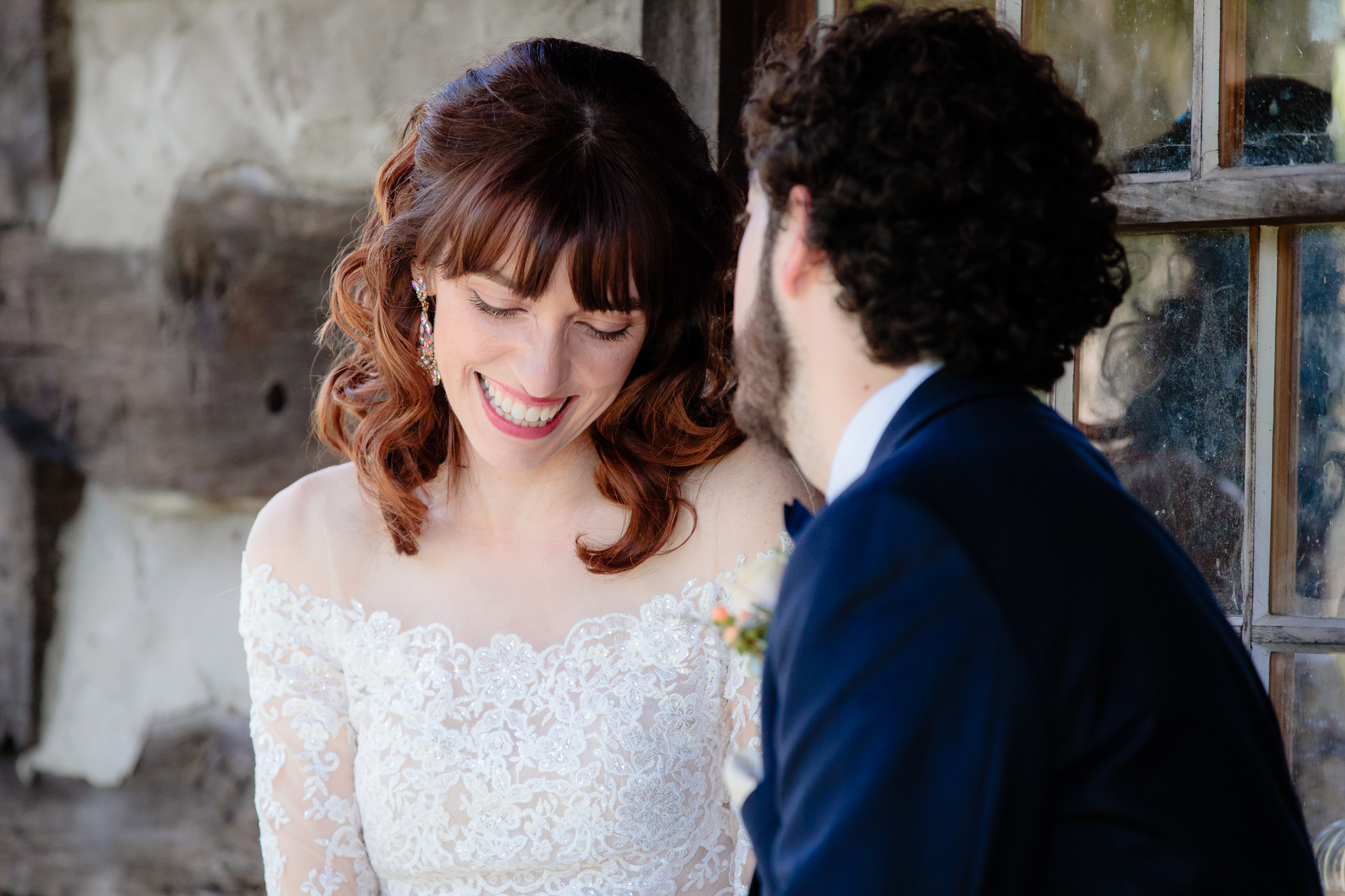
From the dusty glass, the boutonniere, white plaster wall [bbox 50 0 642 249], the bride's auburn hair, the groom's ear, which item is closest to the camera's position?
the groom's ear

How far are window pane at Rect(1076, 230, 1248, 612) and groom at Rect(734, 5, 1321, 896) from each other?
0.93 m

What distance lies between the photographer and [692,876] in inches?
74.1

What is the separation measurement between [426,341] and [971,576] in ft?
4.39

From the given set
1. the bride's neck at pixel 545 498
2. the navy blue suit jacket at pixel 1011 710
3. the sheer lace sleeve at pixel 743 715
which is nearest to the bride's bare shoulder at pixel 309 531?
the bride's neck at pixel 545 498

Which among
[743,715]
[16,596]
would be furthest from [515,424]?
[16,596]

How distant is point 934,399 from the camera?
1.05 metres

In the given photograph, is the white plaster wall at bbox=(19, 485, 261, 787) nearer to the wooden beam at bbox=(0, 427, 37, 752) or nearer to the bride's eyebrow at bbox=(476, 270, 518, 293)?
the wooden beam at bbox=(0, 427, 37, 752)

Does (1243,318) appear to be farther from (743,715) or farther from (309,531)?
(309,531)

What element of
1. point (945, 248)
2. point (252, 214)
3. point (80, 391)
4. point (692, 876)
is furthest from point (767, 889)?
point (80, 391)

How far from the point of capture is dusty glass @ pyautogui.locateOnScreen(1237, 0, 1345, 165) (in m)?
1.86

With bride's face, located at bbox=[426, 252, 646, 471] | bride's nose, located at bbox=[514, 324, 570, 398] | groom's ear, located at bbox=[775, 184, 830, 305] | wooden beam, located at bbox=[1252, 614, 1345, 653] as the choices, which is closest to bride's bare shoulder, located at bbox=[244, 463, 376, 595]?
bride's face, located at bbox=[426, 252, 646, 471]

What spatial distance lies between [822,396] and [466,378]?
2.78 feet

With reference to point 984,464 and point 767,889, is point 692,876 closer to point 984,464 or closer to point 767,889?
point 767,889

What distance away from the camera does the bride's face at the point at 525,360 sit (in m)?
1.76
